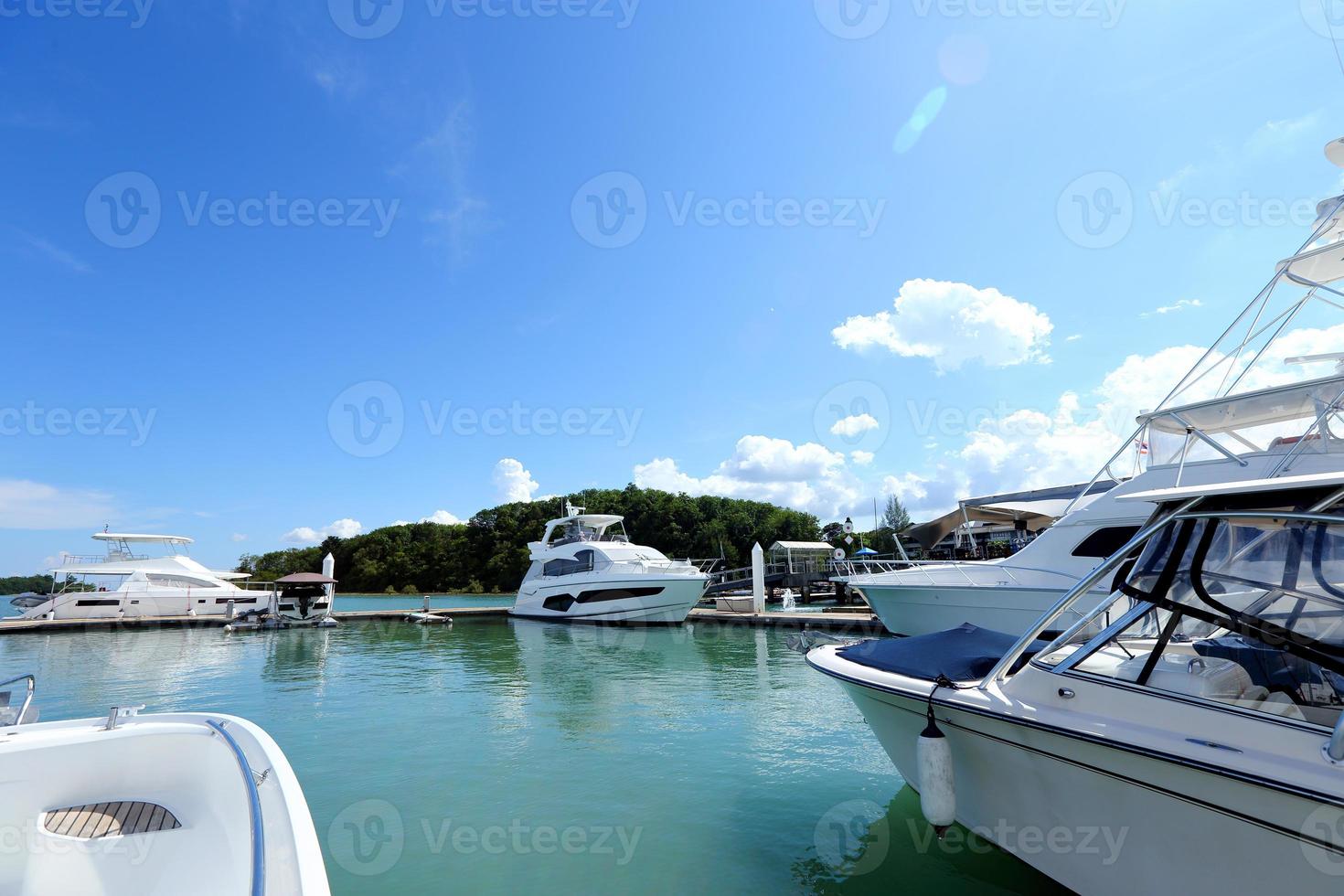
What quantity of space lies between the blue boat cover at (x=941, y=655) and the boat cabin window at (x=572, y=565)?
2068 cm

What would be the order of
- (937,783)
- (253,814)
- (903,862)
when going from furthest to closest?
(903,862) < (937,783) < (253,814)

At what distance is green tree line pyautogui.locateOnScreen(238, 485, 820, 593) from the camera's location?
188 ft

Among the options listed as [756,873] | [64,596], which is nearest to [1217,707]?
[756,873]

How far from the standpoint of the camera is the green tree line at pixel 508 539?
188 ft

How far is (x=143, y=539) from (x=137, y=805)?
33.6m

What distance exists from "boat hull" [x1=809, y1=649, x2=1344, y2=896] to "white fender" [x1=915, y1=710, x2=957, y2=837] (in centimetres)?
28

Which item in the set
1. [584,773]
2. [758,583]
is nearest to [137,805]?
[584,773]

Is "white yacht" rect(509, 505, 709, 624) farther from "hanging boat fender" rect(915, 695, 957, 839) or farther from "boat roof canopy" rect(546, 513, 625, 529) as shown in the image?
"hanging boat fender" rect(915, 695, 957, 839)

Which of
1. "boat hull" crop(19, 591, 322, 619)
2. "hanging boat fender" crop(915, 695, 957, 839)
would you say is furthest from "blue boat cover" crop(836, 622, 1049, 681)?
"boat hull" crop(19, 591, 322, 619)

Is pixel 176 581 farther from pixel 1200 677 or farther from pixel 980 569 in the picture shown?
pixel 1200 677

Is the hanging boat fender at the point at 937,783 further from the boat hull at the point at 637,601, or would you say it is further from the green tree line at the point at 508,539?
the green tree line at the point at 508,539

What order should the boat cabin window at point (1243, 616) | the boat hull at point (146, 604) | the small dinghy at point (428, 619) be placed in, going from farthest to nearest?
1. the small dinghy at point (428, 619)
2. the boat hull at point (146, 604)
3. the boat cabin window at point (1243, 616)

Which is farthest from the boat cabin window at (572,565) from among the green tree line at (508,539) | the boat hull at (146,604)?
the green tree line at (508,539)

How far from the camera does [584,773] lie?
21.9ft
